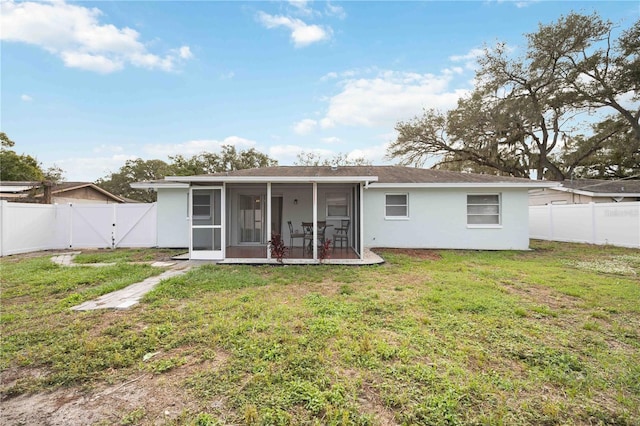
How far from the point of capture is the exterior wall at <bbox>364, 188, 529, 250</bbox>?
35.9 ft

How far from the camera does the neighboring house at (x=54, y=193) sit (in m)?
13.7

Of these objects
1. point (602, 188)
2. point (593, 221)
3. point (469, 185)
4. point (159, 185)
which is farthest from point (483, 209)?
point (159, 185)

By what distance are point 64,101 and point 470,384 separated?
17723 mm

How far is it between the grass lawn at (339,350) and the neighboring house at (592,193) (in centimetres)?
1291

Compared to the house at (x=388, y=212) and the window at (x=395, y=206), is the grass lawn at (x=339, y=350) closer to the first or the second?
the house at (x=388, y=212)

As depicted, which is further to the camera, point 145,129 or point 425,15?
point 145,129

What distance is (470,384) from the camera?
257 centimetres

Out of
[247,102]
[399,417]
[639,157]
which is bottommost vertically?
[399,417]

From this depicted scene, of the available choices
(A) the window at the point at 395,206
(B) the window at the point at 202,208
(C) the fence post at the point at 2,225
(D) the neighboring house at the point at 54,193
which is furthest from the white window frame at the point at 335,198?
(D) the neighboring house at the point at 54,193

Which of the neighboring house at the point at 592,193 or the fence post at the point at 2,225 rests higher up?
the neighboring house at the point at 592,193

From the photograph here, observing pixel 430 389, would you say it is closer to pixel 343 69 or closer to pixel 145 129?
pixel 343 69

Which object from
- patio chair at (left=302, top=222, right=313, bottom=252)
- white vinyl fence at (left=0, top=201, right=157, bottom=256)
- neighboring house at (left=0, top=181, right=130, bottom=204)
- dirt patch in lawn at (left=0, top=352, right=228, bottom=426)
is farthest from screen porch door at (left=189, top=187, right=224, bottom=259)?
neighboring house at (left=0, top=181, right=130, bottom=204)

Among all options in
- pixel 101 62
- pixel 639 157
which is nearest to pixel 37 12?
pixel 101 62

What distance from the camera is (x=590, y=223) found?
39.6 ft
